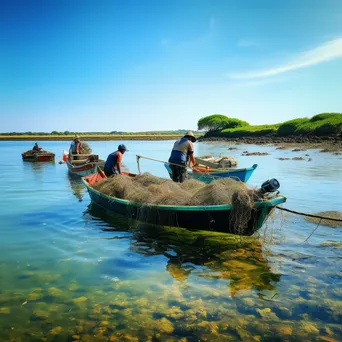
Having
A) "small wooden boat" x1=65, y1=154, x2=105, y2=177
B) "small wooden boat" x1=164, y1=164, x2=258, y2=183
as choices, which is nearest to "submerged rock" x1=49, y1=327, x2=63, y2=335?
"small wooden boat" x1=164, y1=164, x2=258, y2=183

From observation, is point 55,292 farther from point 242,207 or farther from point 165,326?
point 242,207

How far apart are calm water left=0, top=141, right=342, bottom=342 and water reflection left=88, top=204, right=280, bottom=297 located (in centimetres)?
2

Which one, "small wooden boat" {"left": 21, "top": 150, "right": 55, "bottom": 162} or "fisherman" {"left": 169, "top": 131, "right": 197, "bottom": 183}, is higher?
"fisherman" {"left": 169, "top": 131, "right": 197, "bottom": 183}

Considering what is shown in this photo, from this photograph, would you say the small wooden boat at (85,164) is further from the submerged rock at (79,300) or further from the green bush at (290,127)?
the green bush at (290,127)

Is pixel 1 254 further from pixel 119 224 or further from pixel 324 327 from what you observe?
pixel 324 327

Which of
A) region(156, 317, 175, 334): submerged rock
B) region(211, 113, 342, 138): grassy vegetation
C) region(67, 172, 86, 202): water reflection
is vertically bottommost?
region(67, 172, 86, 202): water reflection

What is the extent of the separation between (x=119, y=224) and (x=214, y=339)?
661 centimetres

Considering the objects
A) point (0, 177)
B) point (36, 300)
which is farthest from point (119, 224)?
point (0, 177)

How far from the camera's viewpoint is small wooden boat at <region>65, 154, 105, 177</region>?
68.6 feet

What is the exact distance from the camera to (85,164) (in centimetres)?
2114

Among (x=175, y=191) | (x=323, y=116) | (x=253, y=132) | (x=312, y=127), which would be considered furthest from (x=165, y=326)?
(x=253, y=132)

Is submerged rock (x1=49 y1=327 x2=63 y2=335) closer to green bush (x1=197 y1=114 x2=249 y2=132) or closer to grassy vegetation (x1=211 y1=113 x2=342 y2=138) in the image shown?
grassy vegetation (x1=211 y1=113 x2=342 y2=138)

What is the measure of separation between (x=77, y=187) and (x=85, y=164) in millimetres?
2647

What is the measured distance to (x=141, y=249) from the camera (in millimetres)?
8023
